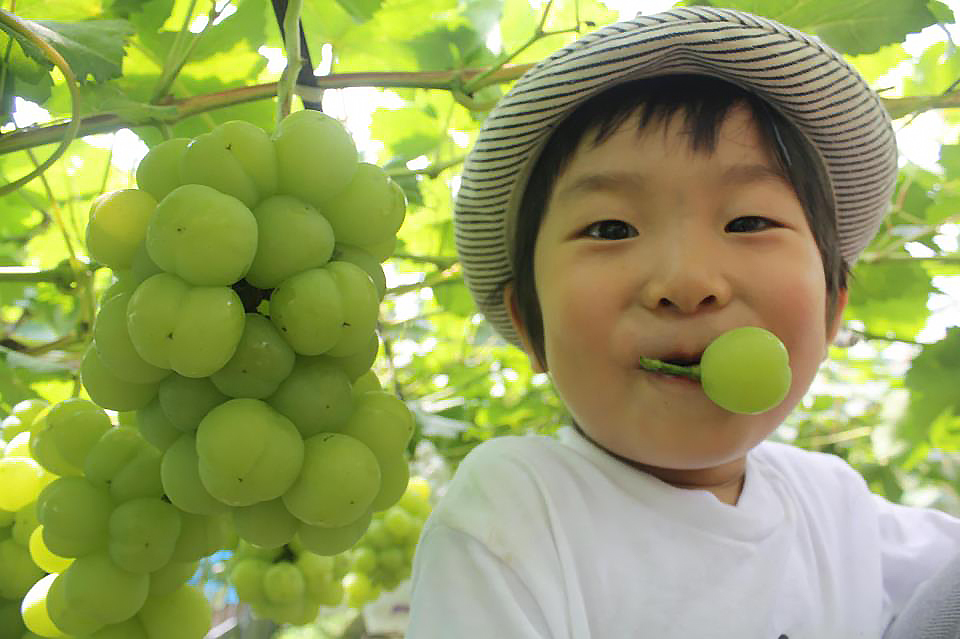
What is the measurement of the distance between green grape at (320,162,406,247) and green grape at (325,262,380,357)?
0.03 m

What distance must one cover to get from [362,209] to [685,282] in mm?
247

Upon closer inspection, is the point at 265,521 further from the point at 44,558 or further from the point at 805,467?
the point at 805,467

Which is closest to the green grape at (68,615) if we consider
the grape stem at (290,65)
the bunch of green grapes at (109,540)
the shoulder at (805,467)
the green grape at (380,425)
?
the bunch of green grapes at (109,540)

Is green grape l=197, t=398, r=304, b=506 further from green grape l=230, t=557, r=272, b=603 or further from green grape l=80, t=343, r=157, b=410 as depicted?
green grape l=230, t=557, r=272, b=603

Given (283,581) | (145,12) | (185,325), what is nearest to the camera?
(185,325)

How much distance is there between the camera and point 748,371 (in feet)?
1.65

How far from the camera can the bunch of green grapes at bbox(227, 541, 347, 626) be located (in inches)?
34.3

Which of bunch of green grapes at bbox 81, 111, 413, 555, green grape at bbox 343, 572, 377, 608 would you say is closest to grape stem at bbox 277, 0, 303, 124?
bunch of green grapes at bbox 81, 111, 413, 555

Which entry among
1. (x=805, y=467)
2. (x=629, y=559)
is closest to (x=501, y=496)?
(x=629, y=559)

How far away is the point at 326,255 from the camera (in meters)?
0.43

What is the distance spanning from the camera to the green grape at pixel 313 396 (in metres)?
0.43

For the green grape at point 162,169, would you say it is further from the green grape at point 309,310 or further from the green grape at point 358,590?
the green grape at point 358,590

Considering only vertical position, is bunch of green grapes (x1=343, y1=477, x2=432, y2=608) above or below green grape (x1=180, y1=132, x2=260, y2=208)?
Answer: below

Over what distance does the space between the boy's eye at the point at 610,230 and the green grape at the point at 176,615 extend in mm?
424
